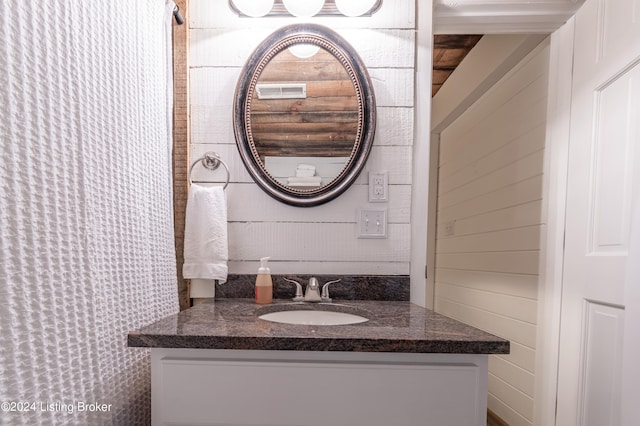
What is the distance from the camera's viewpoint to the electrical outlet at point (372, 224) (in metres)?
1.12

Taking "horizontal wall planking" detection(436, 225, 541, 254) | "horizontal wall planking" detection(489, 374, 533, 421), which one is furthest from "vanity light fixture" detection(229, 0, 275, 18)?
"horizontal wall planking" detection(489, 374, 533, 421)

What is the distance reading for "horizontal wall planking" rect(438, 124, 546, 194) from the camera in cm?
147

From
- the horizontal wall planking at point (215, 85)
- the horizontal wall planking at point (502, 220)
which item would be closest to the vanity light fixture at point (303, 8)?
the horizontal wall planking at point (215, 85)

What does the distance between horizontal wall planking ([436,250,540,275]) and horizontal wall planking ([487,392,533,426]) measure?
77 cm

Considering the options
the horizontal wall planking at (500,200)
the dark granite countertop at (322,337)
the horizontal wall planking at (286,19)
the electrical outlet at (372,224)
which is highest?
the horizontal wall planking at (286,19)

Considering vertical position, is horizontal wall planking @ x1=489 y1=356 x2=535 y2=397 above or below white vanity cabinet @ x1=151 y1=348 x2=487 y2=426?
below

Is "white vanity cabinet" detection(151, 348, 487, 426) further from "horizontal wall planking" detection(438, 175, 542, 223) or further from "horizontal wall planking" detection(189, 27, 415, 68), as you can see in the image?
"horizontal wall planking" detection(438, 175, 542, 223)

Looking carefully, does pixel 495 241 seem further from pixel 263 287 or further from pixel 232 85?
pixel 232 85

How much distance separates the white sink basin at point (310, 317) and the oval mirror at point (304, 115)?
0.41 metres

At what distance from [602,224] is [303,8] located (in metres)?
1.35

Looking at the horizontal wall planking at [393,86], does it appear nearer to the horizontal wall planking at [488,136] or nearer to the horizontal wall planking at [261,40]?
the horizontal wall planking at [261,40]

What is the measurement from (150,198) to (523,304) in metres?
1.83

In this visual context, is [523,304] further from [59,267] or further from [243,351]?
[59,267]

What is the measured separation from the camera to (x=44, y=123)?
516mm
